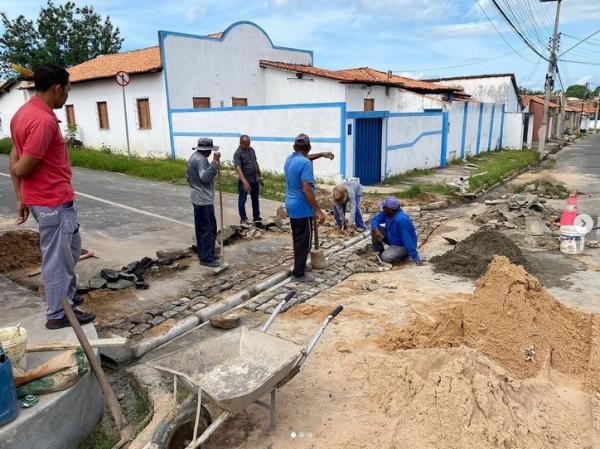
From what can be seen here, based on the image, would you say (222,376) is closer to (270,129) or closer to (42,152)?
(42,152)

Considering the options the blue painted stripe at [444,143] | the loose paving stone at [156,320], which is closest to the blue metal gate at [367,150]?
the blue painted stripe at [444,143]

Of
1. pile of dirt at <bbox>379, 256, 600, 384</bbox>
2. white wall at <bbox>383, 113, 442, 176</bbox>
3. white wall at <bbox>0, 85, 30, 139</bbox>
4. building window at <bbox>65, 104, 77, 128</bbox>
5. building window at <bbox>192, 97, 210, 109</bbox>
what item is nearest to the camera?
pile of dirt at <bbox>379, 256, 600, 384</bbox>

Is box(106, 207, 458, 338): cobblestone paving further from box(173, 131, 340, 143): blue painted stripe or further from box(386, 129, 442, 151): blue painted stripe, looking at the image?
box(386, 129, 442, 151): blue painted stripe

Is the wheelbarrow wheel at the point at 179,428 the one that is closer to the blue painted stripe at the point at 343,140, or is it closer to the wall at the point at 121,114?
the blue painted stripe at the point at 343,140

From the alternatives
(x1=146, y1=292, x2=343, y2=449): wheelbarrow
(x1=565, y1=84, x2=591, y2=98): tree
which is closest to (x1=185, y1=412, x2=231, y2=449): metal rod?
(x1=146, y1=292, x2=343, y2=449): wheelbarrow

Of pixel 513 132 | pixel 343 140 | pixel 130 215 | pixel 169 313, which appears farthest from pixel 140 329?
pixel 513 132

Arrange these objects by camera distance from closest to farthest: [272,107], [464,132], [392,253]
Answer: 1. [392,253]
2. [272,107]
3. [464,132]

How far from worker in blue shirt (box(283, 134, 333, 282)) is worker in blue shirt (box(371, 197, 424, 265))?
1260mm

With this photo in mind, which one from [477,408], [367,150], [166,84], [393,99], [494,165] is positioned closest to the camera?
[477,408]

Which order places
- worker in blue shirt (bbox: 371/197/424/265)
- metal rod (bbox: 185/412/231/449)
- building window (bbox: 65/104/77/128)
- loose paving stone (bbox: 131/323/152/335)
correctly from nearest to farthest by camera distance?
metal rod (bbox: 185/412/231/449) < loose paving stone (bbox: 131/323/152/335) < worker in blue shirt (bbox: 371/197/424/265) < building window (bbox: 65/104/77/128)

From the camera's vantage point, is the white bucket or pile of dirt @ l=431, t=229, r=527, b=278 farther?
the white bucket

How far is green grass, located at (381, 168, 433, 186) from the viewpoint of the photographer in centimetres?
1457

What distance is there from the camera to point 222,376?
329cm

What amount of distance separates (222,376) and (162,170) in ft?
42.6
